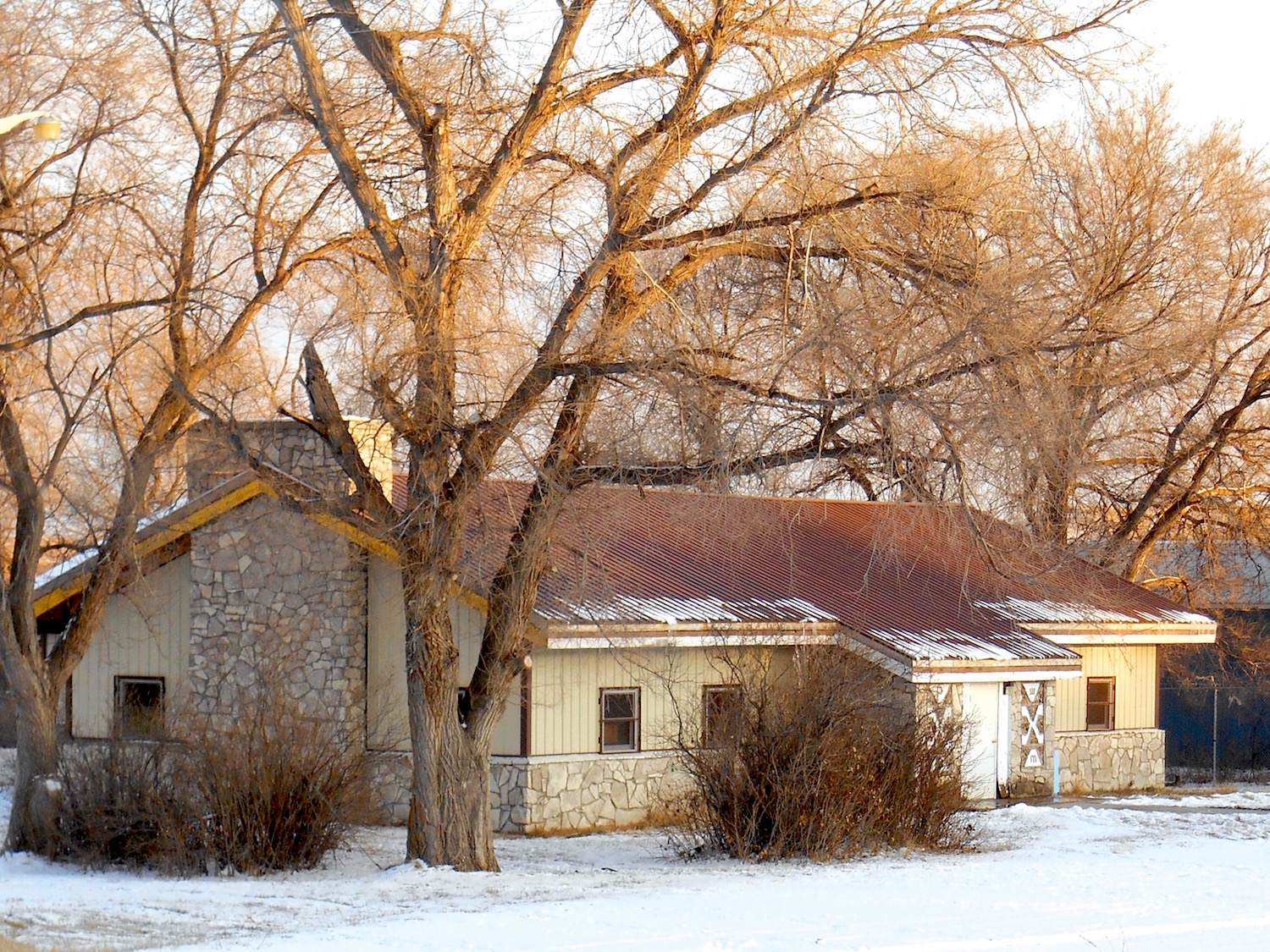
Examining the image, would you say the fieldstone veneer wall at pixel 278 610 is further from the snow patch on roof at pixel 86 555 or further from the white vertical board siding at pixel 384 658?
the snow patch on roof at pixel 86 555

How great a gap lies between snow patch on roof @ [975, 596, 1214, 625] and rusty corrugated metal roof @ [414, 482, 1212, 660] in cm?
4

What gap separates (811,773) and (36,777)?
858 centimetres

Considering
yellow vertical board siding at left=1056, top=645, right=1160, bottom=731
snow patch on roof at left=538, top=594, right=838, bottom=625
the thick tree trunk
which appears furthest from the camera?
yellow vertical board siding at left=1056, top=645, right=1160, bottom=731

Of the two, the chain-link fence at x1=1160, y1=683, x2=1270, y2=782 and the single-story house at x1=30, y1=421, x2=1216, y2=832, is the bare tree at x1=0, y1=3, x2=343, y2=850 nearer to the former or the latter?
the single-story house at x1=30, y1=421, x2=1216, y2=832

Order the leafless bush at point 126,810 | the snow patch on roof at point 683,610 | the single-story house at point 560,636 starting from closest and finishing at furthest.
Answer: the leafless bush at point 126,810 → the snow patch on roof at point 683,610 → the single-story house at point 560,636

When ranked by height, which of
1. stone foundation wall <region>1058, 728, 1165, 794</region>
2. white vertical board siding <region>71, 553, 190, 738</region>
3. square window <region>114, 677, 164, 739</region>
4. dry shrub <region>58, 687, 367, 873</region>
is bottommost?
stone foundation wall <region>1058, 728, 1165, 794</region>

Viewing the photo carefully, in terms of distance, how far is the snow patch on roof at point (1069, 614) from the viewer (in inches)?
941

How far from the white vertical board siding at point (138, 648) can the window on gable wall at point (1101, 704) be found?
47.9 ft

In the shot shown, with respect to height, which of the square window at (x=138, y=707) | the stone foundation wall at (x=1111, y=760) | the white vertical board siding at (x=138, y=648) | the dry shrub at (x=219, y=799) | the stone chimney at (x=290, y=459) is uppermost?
the stone chimney at (x=290, y=459)

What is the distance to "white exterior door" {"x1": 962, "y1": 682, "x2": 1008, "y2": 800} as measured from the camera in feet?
71.1

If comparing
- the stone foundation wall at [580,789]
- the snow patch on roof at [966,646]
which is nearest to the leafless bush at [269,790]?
the stone foundation wall at [580,789]

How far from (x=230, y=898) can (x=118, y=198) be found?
788 cm

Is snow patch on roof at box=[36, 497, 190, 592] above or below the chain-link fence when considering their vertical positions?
above

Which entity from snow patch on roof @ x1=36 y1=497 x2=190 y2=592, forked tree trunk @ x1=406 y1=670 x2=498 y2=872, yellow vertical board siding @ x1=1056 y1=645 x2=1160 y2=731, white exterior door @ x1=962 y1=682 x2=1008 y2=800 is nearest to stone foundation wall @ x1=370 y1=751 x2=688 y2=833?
forked tree trunk @ x1=406 y1=670 x2=498 y2=872
